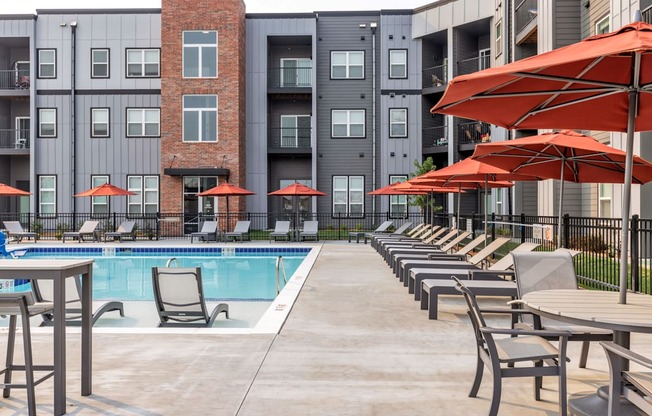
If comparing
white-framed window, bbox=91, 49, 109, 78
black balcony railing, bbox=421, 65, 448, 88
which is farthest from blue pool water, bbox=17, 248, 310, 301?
black balcony railing, bbox=421, 65, 448, 88

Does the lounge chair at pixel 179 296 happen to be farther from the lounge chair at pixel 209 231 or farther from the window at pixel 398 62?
the window at pixel 398 62

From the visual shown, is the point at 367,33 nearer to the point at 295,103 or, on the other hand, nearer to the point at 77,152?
the point at 295,103

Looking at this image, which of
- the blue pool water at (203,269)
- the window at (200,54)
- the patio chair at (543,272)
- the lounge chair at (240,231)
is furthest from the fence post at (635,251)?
the window at (200,54)

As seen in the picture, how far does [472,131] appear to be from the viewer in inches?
1041

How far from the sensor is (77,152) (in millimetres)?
27984

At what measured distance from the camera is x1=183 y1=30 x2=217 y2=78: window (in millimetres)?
25938

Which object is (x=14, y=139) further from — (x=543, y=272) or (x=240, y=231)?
(x=543, y=272)

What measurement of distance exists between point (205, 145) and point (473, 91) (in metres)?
22.9

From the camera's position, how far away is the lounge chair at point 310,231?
75.8 ft

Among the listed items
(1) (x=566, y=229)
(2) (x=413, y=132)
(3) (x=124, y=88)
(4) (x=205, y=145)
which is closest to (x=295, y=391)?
(1) (x=566, y=229)

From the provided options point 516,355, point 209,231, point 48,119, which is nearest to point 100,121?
point 48,119

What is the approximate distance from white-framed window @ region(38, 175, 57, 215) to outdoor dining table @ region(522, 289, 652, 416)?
91.5ft

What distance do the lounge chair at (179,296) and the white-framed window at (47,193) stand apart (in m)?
23.0

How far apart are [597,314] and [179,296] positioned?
5.48 metres
